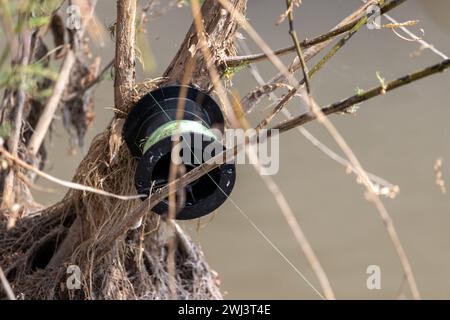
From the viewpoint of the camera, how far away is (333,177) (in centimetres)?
253

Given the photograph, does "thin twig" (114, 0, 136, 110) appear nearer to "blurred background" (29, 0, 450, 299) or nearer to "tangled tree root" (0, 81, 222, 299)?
"tangled tree root" (0, 81, 222, 299)

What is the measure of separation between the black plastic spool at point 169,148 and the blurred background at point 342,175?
0.77 m

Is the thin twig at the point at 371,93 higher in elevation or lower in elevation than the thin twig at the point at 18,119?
lower

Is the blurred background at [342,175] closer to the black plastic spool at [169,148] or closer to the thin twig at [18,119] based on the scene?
the thin twig at [18,119]

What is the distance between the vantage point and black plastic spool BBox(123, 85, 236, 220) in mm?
1443

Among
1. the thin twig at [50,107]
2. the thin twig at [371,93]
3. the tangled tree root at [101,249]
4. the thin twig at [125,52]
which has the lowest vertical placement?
the thin twig at [371,93]

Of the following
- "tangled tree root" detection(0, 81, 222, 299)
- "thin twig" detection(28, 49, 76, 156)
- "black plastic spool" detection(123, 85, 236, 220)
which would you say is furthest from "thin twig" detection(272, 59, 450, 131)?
"thin twig" detection(28, 49, 76, 156)

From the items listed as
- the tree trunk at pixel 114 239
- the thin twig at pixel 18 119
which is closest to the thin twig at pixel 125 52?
the tree trunk at pixel 114 239

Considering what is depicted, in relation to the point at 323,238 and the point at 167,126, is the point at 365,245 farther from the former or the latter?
the point at 167,126

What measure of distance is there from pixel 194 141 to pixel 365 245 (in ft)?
3.76

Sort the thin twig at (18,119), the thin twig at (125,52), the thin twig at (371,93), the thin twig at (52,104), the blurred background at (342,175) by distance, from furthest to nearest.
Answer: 1. the blurred background at (342,175)
2. the thin twig at (52,104)
3. the thin twig at (18,119)
4. the thin twig at (125,52)
5. the thin twig at (371,93)

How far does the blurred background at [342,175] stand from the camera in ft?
7.73

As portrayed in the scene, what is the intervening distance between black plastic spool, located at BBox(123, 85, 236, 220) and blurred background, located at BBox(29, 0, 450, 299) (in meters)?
0.77

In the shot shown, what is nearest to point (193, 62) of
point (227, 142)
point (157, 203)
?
point (227, 142)
